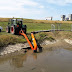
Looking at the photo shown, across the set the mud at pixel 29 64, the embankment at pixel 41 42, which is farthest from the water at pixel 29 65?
the embankment at pixel 41 42

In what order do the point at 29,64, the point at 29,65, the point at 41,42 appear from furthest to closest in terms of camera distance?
the point at 41,42, the point at 29,64, the point at 29,65

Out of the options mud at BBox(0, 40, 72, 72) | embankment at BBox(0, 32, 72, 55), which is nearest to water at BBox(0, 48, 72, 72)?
mud at BBox(0, 40, 72, 72)

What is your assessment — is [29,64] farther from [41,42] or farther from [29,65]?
[41,42]

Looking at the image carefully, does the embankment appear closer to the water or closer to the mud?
the mud

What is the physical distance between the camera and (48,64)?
10562 mm

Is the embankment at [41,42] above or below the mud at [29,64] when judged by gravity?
above

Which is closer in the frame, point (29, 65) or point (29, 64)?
point (29, 65)

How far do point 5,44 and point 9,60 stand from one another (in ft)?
10.0

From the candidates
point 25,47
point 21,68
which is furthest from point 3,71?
point 25,47

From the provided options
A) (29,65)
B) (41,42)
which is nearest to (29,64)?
(29,65)

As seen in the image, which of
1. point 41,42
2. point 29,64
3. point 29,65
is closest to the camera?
point 29,65

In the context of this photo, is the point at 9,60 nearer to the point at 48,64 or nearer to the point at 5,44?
the point at 5,44

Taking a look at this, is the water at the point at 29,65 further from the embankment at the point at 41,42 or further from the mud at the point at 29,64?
the embankment at the point at 41,42

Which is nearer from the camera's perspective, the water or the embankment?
the water
